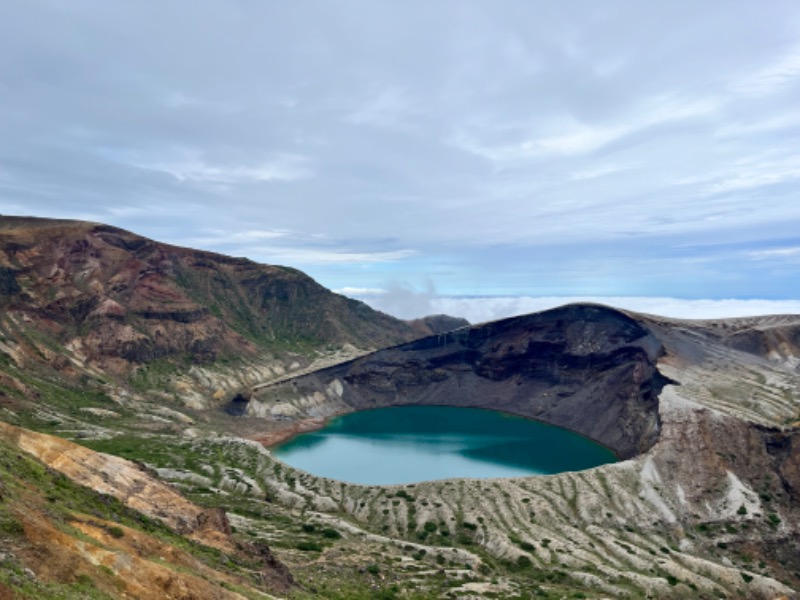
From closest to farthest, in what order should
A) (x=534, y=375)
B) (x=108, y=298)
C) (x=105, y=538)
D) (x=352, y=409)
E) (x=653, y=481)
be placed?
(x=105, y=538) → (x=653, y=481) → (x=108, y=298) → (x=534, y=375) → (x=352, y=409)

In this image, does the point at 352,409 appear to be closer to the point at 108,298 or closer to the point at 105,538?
the point at 108,298

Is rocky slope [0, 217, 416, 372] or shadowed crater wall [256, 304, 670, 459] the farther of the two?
rocky slope [0, 217, 416, 372]

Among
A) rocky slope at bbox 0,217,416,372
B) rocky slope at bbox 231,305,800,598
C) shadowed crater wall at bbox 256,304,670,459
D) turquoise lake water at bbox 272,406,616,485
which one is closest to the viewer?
rocky slope at bbox 231,305,800,598

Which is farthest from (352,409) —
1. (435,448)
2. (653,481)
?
(653,481)

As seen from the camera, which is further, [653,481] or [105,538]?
[653,481]

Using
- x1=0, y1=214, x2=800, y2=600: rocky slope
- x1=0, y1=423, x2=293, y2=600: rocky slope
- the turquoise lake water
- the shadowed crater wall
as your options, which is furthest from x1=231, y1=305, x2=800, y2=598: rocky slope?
x1=0, y1=423, x2=293, y2=600: rocky slope

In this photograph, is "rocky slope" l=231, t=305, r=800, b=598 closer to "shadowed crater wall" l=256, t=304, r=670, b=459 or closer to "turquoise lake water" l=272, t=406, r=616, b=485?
"shadowed crater wall" l=256, t=304, r=670, b=459

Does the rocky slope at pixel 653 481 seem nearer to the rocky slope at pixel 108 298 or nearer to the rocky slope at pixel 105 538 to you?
the rocky slope at pixel 105 538
